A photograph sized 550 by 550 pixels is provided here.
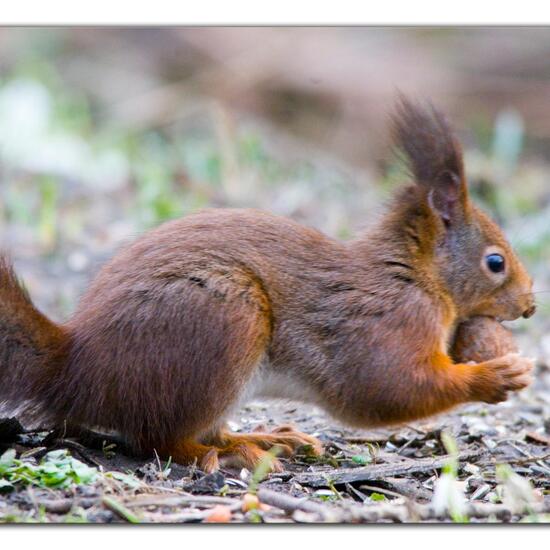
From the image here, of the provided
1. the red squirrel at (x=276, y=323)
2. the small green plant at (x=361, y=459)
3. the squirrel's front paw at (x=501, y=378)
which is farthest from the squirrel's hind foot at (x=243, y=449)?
the squirrel's front paw at (x=501, y=378)

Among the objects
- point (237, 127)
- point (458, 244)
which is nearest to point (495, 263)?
point (458, 244)

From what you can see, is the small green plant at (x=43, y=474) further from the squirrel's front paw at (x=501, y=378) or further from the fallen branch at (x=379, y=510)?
the squirrel's front paw at (x=501, y=378)

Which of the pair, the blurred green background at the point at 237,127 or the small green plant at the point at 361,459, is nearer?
the small green plant at the point at 361,459

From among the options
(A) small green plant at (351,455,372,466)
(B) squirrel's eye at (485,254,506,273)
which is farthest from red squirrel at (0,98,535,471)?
(A) small green plant at (351,455,372,466)

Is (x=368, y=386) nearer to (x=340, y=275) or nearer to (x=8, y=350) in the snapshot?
(x=340, y=275)

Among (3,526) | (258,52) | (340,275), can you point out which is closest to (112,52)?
(258,52)

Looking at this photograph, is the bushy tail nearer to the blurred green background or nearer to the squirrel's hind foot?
the squirrel's hind foot
